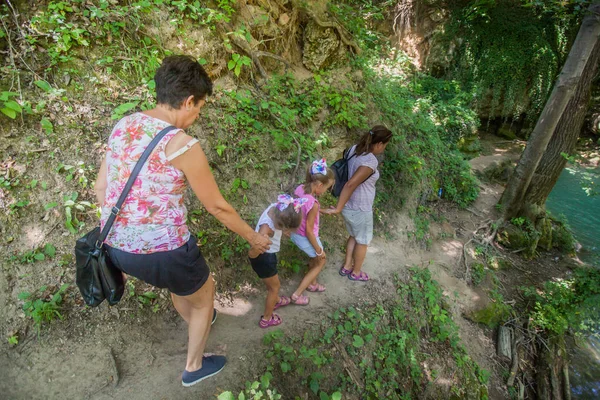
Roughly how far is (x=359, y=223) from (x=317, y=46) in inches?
128

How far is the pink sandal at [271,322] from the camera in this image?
9.51ft

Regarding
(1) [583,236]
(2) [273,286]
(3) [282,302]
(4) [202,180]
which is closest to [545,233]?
(1) [583,236]

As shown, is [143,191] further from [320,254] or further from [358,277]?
[358,277]

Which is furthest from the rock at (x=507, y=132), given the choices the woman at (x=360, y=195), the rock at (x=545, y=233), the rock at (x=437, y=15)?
the woman at (x=360, y=195)

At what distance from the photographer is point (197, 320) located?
2.09 metres

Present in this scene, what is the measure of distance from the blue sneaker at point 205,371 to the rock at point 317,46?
176 inches

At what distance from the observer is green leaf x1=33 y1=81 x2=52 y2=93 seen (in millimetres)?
2800

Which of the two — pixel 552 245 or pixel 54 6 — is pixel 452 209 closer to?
pixel 552 245

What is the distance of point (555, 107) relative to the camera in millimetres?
5230

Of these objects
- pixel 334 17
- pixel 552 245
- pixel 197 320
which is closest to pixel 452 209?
pixel 552 245

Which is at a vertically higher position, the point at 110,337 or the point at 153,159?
the point at 153,159

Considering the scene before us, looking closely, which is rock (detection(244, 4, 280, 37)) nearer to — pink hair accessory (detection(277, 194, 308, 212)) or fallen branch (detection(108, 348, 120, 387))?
pink hair accessory (detection(277, 194, 308, 212))

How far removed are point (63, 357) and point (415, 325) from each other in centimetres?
A: 368

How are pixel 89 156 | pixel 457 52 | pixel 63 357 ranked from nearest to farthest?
1. pixel 63 357
2. pixel 89 156
3. pixel 457 52
